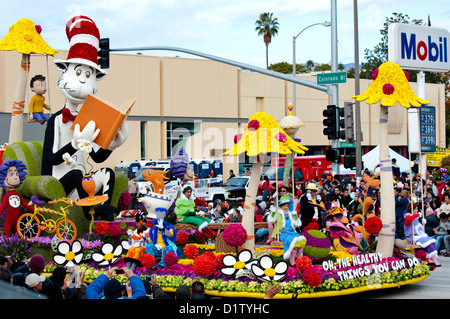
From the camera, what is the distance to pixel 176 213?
47.9 ft

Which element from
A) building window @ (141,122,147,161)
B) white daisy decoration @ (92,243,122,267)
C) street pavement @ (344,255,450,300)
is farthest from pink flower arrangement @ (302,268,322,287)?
building window @ (141,122,147,161)

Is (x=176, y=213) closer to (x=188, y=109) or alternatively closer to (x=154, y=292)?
(x=154, y=292)

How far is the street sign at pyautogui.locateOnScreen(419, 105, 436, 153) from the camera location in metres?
20.5

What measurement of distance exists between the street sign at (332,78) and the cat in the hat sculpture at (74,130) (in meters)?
7.06

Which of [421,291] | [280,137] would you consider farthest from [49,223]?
[421,291]

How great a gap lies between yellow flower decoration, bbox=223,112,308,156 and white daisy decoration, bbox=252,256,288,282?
91.0 inches

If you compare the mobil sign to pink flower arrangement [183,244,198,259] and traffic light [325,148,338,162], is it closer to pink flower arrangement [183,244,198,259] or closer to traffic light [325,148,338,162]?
traffic light [325,148,338,162]

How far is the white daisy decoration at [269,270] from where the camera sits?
1043 centimetres

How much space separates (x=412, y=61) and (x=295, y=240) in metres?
9.46

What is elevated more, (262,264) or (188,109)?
(188,109)

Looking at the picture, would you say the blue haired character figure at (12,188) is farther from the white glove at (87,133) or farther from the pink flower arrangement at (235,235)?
the pink flower arrangement at (235,235)

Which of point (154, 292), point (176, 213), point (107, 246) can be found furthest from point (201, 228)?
point (154, 292)

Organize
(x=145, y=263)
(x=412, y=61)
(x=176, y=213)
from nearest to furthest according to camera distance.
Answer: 1. (x=145, y=263)
2. (x=176, y=213)
3. (x=412, y=61)
